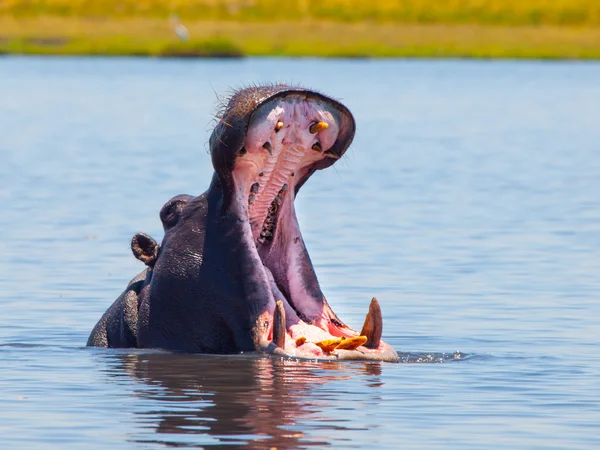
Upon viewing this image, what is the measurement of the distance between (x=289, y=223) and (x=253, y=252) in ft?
1.10

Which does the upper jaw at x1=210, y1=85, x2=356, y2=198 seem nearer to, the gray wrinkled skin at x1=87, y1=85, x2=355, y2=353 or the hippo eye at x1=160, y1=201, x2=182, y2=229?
the gray wrinkled skin at x1=87, y1=85, x2=355, y2=353

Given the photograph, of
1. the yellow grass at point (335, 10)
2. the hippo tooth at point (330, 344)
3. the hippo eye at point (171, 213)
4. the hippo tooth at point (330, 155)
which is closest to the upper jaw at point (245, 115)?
the hippo tooth at point (330, 155)

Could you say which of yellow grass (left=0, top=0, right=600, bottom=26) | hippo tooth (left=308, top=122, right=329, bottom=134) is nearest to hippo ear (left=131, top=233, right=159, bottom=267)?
hippo tooth (left=308, top=122, right=329, bottom=134)

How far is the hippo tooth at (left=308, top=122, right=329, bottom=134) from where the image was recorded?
840 cm

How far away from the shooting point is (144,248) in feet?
29.7

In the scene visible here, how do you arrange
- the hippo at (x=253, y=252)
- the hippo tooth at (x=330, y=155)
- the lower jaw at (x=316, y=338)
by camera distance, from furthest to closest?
the hippo tooth at (x=330, y=155) → the lower jaw at (x=316, y=338) → the hippo at (x=253, y=252)

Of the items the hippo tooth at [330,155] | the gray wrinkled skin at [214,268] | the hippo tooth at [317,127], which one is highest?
the hippo tooth at [317,127]

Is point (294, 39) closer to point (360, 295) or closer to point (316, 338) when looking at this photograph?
point (360, 295)

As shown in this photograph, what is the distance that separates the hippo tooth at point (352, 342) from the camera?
866 centimetres

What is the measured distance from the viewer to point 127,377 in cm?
955

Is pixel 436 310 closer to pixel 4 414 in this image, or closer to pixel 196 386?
pixel 196 386

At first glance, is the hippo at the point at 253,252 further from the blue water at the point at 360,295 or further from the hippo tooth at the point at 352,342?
the blue water at the point at 360,295

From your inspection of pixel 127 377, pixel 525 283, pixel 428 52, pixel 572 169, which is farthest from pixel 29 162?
pixel 428 52

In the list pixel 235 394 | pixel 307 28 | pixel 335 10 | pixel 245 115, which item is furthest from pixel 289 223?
pixel 335 10
